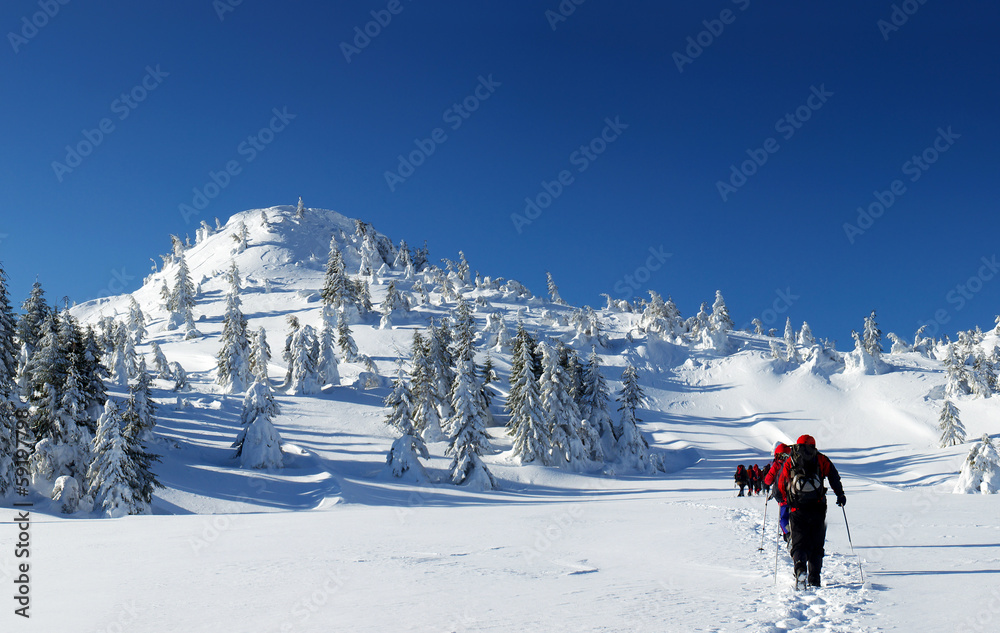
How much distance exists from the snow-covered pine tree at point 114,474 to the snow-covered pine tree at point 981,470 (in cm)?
4243

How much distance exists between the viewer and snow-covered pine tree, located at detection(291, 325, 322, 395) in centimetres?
5806

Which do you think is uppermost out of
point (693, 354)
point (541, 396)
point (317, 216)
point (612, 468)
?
point (317, 216)

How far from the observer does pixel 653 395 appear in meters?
74.1

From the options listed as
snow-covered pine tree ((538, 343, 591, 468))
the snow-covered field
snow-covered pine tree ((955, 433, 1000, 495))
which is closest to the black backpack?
the snow-covered field

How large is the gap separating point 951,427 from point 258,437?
2214 inches

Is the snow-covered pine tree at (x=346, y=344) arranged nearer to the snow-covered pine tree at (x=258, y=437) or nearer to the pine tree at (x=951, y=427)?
the snow-covered pine tree at (x=258, y=437)

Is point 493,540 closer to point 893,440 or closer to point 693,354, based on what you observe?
point 893,440

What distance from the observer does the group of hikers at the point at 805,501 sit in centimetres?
758

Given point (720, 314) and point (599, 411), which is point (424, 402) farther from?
point (720, 314)

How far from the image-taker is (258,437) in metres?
36.2

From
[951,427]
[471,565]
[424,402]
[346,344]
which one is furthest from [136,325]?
[951,427]

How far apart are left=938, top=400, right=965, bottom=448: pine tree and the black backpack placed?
5627 cm

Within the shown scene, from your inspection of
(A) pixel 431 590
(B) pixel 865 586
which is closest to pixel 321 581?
(A) pixel 431 590

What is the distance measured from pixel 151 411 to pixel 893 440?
64.2 metres
